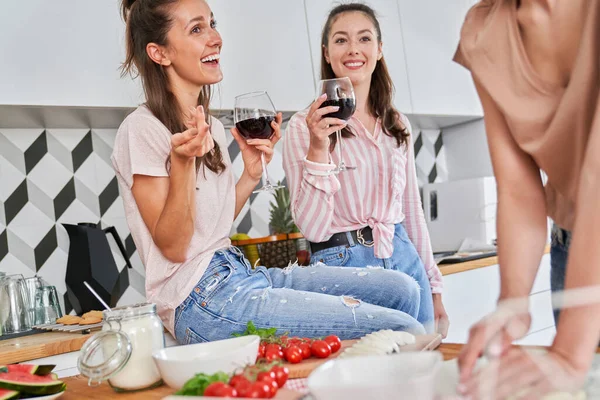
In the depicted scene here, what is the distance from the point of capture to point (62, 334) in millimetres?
1928

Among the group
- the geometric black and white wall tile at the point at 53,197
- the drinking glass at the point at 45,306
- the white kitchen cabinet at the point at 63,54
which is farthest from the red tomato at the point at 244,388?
the geometric black and white wall tile at the point at 53,197

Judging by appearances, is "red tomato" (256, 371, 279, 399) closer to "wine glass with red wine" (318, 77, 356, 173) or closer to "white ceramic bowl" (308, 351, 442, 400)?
"white ceramic bowl" (308, 351, 442, 400)

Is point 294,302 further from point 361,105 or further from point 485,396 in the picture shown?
point 361,105

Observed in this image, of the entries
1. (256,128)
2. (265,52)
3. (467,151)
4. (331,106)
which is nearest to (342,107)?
(331,106)

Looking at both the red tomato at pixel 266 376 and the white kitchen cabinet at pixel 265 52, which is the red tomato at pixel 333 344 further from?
the white kitchen cabinet at pixel 265 52

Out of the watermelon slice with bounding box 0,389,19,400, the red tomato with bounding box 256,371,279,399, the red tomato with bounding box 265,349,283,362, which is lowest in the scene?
the red tomato with bounding box 265,349,283,362

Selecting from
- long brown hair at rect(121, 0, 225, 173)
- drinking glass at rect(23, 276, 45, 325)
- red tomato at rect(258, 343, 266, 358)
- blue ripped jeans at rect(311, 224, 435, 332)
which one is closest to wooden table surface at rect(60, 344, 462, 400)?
red tomato at rect(258, 343, 266, 358)

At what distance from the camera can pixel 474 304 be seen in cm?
292

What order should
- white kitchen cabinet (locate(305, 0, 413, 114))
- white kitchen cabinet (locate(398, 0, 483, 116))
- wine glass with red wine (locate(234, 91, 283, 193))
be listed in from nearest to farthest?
wine glass with red wine (locate(234, 91, 283, 193))
white kitchen cabinet (locate(305, 0, 413, 114))
white kitchen cabinet (locate(398, 0, 483, 116))

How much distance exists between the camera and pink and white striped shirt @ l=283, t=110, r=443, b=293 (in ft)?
5.88

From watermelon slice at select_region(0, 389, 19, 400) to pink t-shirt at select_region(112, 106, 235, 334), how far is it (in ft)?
1.46

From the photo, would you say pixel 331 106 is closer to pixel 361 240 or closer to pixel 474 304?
pixel 361 240

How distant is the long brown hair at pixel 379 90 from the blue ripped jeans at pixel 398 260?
30 cm

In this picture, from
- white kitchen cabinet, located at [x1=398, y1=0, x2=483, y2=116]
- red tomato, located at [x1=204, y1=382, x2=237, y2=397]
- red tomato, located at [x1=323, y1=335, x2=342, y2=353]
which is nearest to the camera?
red tomato, located at [x1=204, y1=382, x2=237, y2=397]
